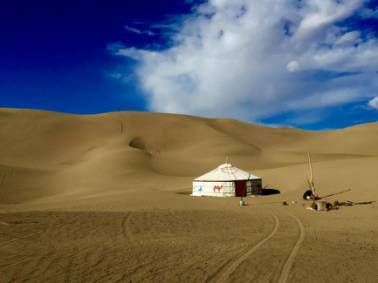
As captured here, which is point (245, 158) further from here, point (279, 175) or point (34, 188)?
point (34, 188)

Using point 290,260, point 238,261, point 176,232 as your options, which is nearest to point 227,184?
point 176,232

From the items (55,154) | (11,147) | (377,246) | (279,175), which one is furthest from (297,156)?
(377,246)

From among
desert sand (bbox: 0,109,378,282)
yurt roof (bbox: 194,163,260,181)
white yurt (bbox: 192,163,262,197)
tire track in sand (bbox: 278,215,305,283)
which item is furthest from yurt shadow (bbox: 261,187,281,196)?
tire track in sand (bbox: 278,215,305,283)

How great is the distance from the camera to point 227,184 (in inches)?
1219

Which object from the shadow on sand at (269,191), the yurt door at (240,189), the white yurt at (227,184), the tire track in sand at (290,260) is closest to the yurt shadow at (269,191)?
the shadow on sand at (269,191)

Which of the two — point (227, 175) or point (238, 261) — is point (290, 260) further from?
point (227, 175)

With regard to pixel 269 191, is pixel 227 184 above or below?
above

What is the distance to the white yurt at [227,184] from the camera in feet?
102

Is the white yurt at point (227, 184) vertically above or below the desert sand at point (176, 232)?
above

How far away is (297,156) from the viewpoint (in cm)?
6950

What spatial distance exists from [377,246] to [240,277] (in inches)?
203

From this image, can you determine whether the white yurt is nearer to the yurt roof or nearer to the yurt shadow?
the yurt roof

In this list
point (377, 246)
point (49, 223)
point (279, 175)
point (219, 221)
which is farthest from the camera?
point (279, 175)

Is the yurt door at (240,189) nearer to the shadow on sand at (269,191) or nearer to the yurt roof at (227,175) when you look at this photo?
the yurt roof at (227,175)
